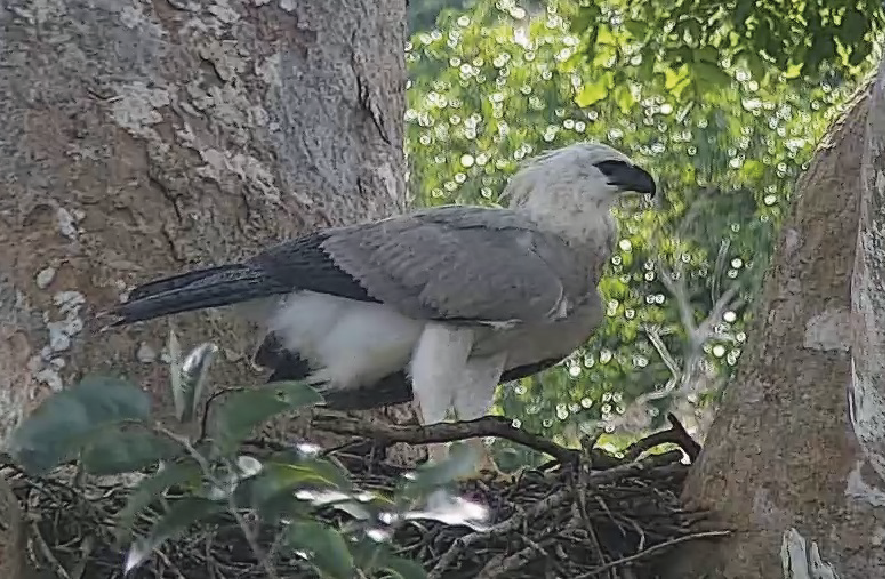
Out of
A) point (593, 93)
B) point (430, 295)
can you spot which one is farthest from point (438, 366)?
point (593, 93)

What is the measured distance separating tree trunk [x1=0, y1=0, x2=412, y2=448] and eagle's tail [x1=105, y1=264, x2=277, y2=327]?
15 centimetres

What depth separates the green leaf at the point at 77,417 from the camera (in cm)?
128

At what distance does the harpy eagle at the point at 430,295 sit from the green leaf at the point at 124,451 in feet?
4.60

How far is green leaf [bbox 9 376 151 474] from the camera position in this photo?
128 cm

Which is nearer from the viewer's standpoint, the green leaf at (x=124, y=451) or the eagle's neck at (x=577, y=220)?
the green leaf at (x=124, y=451)

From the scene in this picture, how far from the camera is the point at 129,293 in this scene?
9.36 ft

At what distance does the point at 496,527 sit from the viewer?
2.23 metres

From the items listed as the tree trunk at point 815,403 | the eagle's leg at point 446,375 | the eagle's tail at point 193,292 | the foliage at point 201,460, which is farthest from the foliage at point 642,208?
the foliage at point 201,460

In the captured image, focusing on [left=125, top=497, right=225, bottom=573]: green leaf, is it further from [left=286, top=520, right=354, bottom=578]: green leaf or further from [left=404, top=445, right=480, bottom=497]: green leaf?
[left=404, top=445, right=480, bottom=497]: green leaf

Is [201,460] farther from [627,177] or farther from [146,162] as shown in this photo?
[627,177]

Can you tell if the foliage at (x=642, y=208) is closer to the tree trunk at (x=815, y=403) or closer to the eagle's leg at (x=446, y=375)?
the eagle's leg at (x=446, y=375)

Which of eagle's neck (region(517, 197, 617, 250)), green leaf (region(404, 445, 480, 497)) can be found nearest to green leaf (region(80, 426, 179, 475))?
green leaf (region(404, 445, 480, 497))

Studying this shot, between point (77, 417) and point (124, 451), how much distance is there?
0.18 feet

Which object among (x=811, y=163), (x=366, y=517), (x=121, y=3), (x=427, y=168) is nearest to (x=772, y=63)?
(x=811, y=163)
